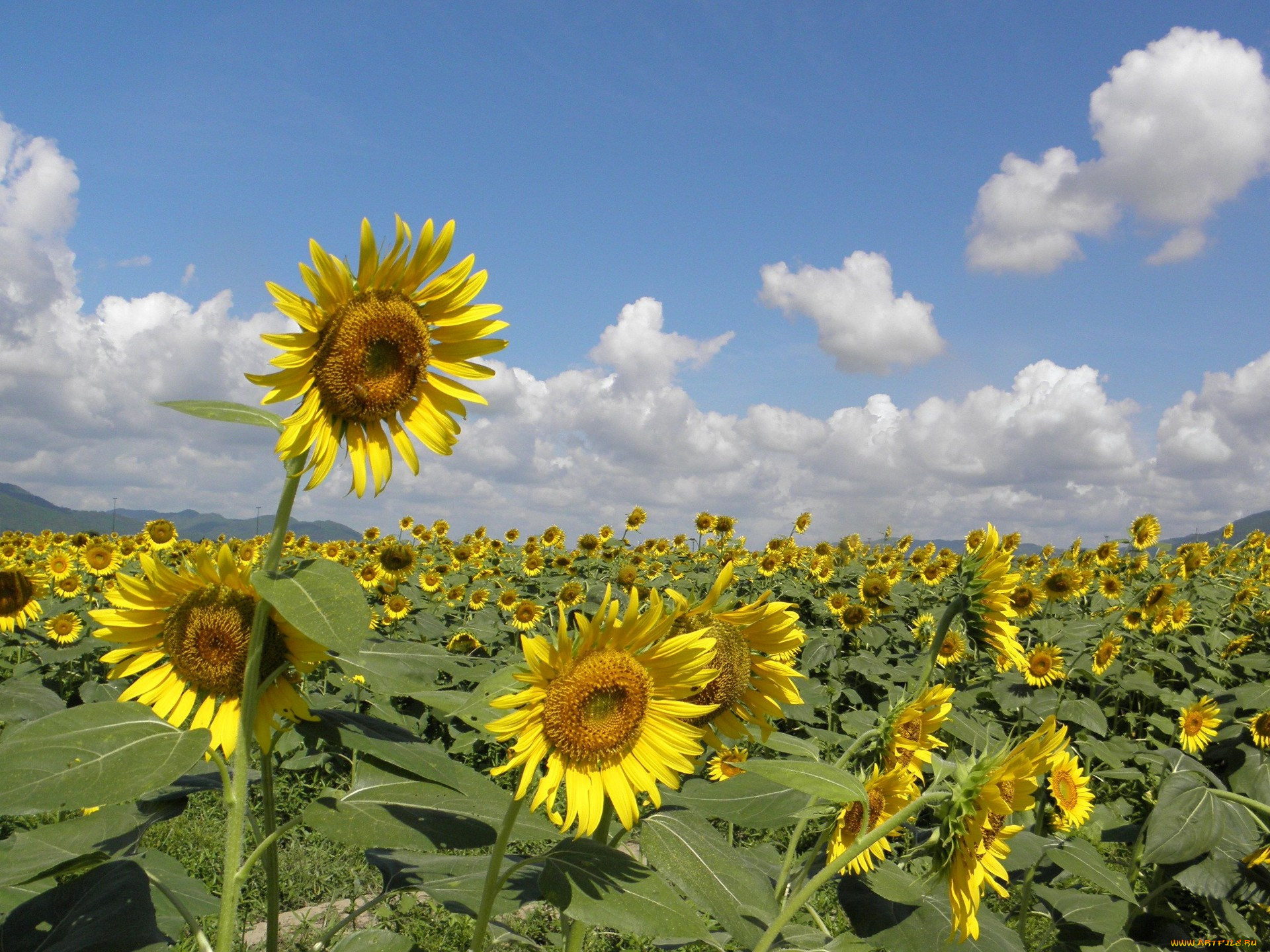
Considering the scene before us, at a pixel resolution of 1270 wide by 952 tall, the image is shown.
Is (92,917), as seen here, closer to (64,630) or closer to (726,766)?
(726,766)

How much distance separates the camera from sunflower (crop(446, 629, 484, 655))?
23.2 feet

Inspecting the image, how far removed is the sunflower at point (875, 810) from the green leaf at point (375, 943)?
3.34ft

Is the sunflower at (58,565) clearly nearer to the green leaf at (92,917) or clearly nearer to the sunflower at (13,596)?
the sunflower at (13,596)

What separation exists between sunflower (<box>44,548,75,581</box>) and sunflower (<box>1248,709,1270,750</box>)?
410 inches

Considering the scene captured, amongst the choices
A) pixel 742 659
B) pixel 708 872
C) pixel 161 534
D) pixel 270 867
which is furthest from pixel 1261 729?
pixel 161 534

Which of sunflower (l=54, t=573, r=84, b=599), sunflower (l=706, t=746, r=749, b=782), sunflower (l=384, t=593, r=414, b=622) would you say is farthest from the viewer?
sunflower (l=54, t=573, r=84, b=599)

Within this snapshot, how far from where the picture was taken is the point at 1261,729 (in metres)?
4.14

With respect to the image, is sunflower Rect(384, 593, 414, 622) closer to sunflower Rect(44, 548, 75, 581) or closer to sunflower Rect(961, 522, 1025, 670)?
sunflower Rect(44, 548, 75, 581)

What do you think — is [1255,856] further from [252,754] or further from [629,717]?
[252,754]

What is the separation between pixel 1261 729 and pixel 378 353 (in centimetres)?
493

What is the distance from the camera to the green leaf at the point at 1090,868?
9.19ft

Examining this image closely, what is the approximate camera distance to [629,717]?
4.37ft

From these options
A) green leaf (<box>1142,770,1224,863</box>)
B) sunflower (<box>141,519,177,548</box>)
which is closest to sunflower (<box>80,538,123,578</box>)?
sunflower (<box>141,519,177,548</box>)

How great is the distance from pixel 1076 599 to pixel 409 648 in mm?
10420
